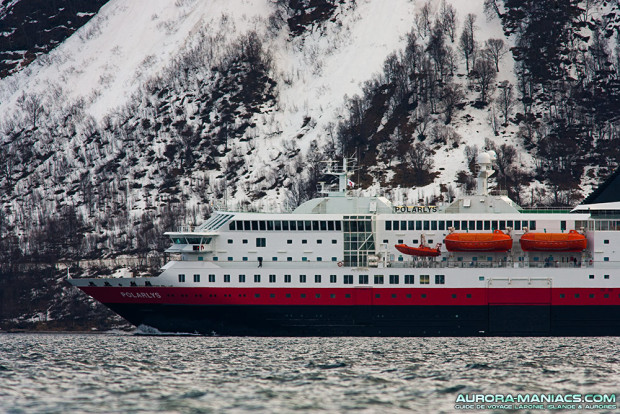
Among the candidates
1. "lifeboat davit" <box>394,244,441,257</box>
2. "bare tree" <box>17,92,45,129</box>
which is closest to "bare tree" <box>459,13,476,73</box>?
"lifeboat davit" <box>394,244,441,257</box>

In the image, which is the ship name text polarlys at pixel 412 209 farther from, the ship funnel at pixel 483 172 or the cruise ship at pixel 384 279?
the ship funnel at pixel 483 172

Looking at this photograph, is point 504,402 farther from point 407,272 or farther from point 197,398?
point 407,272

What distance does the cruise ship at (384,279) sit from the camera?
5450cm

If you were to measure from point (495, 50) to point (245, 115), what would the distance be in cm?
3330

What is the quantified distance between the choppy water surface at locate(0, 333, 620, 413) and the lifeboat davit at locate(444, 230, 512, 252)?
711 cm

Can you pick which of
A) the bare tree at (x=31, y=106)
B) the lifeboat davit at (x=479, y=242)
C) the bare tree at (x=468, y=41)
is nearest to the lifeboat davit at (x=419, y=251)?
the lifeboat davit at (x=479, y=242)

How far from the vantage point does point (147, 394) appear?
30.7 meters

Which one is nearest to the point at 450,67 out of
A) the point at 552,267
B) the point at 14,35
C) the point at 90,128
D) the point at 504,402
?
the point at 90,128

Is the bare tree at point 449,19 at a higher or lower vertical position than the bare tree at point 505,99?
higher

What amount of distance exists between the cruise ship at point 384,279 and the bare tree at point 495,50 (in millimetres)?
52772

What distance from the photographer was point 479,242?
5459cm

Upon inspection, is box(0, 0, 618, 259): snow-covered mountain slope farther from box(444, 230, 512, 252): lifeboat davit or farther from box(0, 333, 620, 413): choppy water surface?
box(0, 333, 620, 413): choppy water surface

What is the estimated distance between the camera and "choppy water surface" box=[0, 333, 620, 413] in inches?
1157

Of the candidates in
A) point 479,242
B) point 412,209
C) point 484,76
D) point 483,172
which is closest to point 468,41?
point 484,76
